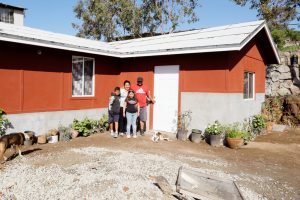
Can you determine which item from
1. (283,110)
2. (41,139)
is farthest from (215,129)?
(283,110)

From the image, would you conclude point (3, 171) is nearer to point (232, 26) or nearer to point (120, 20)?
point (232, 26)

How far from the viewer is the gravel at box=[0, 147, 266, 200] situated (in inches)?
186

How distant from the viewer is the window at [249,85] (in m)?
11.1

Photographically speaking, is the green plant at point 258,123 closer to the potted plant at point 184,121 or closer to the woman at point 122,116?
the potted plant at point 184,121

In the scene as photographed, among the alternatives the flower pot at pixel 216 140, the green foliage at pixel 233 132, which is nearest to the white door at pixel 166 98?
the flower pot at pixel 216 140

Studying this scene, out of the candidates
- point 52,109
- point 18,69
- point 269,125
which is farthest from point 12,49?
point 269,125

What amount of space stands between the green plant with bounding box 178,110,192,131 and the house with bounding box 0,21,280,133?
0.16m

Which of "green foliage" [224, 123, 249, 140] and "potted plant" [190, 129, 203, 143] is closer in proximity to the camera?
"green foliage" [224, 123, 249, 140]

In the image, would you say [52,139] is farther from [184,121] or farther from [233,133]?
[233,133]

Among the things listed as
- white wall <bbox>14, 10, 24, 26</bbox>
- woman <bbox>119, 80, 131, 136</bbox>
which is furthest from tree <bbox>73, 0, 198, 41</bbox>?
woman <bbox>119, 80, 131, 136</bbox>

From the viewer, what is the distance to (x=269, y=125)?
12312 mm

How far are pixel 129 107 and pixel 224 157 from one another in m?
3.61

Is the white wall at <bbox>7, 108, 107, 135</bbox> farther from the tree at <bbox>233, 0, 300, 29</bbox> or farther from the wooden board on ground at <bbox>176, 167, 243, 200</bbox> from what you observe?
the tree at <bbox>233, 0, 300, 29</bbox>

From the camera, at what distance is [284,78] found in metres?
16.5
